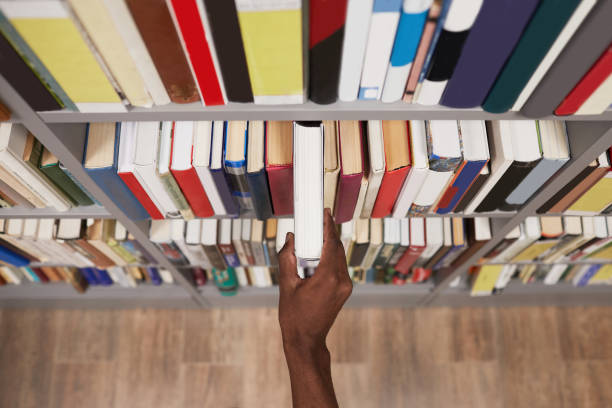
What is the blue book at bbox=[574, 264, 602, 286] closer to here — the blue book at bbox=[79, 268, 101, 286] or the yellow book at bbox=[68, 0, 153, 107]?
the yellow book at bbox=[68, 0, 153, 107]

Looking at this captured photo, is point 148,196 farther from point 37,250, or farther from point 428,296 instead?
point 428,296

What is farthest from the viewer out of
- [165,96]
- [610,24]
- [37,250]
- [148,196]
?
[37,250]

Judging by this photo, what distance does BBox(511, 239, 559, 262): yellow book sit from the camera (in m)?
1.38

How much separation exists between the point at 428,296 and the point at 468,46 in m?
1.47

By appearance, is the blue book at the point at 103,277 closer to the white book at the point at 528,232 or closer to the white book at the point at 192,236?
the white book at the point at 192,236

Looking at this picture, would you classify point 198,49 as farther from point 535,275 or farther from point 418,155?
point 535,275

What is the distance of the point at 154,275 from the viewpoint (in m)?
1.80

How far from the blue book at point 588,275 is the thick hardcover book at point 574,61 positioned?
1.35 meters

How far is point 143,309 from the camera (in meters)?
2.09

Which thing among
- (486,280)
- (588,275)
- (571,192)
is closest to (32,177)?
(571,192)

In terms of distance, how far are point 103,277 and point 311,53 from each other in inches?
63.0

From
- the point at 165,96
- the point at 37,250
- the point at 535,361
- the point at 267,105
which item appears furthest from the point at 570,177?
the point at 37,250

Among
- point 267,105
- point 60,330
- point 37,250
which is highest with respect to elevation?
point 267,105

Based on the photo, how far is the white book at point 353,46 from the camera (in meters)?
0.56
